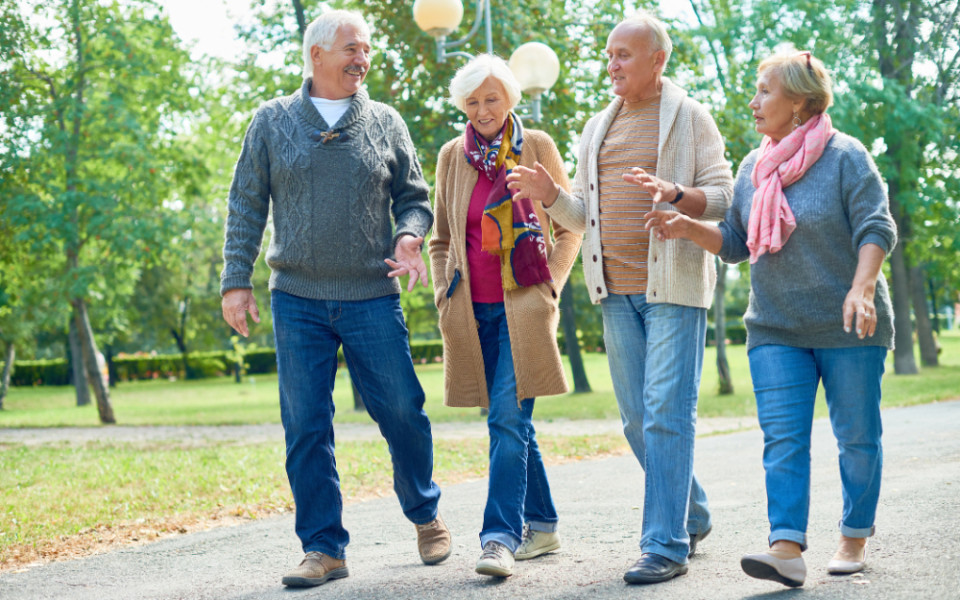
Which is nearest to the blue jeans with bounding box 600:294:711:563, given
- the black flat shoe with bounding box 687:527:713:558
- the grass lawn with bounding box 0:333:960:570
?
the black flat shoe with bounding box 687:527:713:558

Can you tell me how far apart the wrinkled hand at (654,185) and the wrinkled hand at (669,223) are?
0.19ft

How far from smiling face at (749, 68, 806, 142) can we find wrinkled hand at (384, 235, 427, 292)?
1.48 meters

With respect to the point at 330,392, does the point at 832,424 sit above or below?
below

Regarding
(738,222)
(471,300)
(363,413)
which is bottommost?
(363,413)

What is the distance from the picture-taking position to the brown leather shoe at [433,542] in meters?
4.34

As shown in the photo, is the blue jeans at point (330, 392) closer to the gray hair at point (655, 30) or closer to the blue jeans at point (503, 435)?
the blue jeans at point (503, 435)

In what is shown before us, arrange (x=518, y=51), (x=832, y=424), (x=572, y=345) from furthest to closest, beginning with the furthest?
(x=572, y=345) → (x=518, y=51) → (x=832, y=424)

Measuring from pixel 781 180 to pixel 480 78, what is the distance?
51.2 inches

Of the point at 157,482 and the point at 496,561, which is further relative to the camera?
the point at 157,482

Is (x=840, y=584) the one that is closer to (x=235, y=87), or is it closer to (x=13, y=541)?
(x=13, y=541)

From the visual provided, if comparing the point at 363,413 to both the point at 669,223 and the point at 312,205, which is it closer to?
the point at 312,205

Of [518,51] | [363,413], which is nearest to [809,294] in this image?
[518,51]

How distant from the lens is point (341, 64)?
430 centimetres

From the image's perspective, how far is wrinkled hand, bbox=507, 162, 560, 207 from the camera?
397cm
